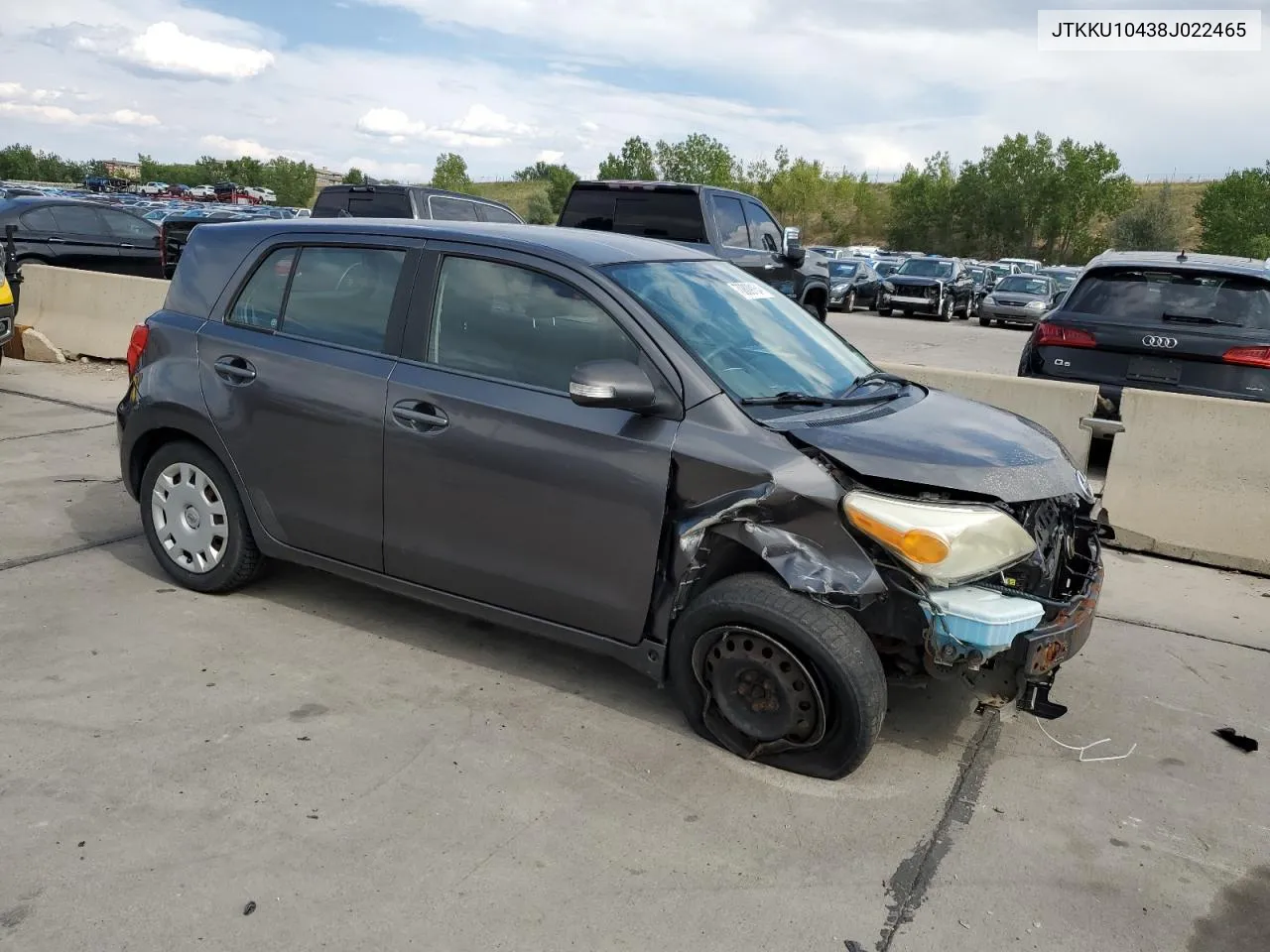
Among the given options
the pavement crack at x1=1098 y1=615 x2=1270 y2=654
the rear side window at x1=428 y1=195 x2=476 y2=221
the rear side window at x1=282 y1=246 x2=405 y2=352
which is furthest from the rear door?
the pavement crack at x1=1098 y1=615 x2=1270 y2=654

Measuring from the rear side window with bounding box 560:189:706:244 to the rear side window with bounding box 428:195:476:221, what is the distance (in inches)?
72.4

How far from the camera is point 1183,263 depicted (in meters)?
7.47

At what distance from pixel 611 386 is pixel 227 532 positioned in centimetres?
223

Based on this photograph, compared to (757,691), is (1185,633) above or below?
below

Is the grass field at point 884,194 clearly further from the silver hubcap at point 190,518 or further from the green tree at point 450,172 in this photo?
the silver hubcap at point 190,518

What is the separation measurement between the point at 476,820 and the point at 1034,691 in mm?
1928

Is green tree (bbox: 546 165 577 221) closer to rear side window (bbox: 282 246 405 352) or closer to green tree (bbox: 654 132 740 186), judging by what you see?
green tree (bbox: 654 132 740 186)

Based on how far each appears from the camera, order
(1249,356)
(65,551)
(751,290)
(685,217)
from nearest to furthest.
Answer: (751,290)
(65,551)
(1249,356)
(685,217)

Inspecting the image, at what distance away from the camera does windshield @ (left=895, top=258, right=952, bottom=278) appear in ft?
96.2

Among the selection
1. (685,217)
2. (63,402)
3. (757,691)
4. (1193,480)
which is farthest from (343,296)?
(685,217)

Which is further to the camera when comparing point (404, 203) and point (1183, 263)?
point (404, 203)

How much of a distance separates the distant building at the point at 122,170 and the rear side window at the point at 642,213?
12007cm

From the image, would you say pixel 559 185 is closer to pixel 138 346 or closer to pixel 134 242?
pixel 134 242

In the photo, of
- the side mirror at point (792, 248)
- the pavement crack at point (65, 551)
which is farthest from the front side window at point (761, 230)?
the pavement crack at point (65, 551)
